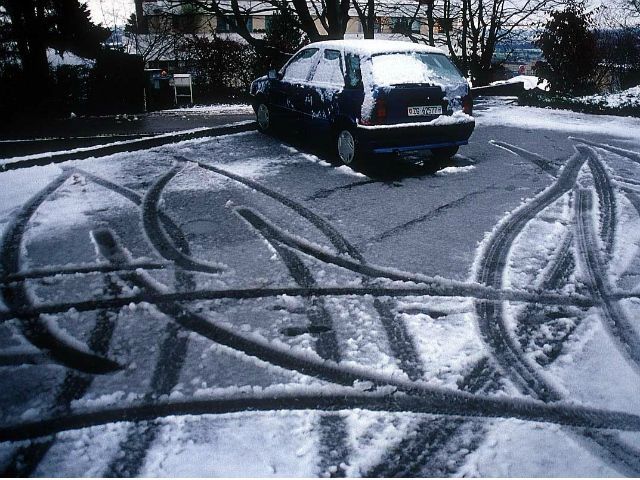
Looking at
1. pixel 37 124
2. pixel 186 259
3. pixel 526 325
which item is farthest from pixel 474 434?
pixel 37 124

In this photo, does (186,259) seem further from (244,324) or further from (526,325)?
(526,325)

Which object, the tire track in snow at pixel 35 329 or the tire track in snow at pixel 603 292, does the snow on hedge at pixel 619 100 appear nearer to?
the tire track in snow at pixel 603 292

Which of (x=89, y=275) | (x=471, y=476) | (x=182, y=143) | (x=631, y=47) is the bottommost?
(x=471, y=476)

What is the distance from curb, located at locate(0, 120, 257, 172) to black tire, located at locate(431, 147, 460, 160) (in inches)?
158

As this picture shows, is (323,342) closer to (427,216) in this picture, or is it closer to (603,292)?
(603,292)

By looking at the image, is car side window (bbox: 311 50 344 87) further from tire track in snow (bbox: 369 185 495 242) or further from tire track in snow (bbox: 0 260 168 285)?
tire track in snow (bbox: 0 260 168 285)

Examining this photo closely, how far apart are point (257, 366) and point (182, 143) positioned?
7194mm

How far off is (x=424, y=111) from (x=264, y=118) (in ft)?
13.0

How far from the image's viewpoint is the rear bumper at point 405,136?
6949mm

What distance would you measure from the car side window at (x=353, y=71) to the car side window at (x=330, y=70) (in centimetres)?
13

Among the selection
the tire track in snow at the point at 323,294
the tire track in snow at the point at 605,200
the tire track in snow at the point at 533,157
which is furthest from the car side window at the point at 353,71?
the tire track in snow at the point at 323,294

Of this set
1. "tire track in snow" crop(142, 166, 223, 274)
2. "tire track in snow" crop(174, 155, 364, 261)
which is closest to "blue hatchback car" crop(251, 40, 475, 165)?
"tire track in snow" crop(174, 155, 364, 261)

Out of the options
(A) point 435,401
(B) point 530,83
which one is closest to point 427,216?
(A) point 435,401

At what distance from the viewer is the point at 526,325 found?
138 inches
